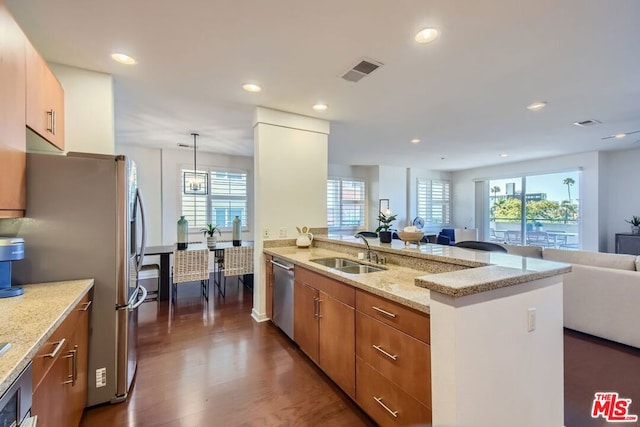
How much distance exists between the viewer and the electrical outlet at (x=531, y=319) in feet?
4.76

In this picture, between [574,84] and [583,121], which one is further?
[583,121]

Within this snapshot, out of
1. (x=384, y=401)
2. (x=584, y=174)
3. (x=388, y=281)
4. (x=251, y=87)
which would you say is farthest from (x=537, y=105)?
(x=584, y=174)

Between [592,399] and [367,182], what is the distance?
655 cm

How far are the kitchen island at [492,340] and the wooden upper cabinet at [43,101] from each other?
2454 millimetres

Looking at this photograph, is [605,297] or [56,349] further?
[605,297]

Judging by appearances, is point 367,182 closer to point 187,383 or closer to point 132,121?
point 132,121

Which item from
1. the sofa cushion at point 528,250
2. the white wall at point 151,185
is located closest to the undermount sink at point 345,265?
the sofa cushion at point 528,250

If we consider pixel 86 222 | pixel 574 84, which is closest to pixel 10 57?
pixel 86 222

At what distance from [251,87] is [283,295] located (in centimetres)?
223

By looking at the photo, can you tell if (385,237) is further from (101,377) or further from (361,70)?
(101,377)

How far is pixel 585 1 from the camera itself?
5.67 ft

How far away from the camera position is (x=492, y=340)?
130 centimetres

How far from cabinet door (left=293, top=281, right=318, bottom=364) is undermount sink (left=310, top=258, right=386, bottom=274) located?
329 mm

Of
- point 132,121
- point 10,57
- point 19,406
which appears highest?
point 132,121
